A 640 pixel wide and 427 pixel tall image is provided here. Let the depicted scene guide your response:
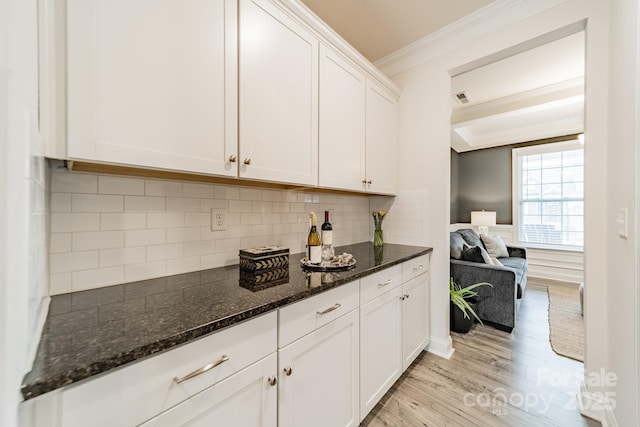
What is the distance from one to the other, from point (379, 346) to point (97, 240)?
59.5 inches

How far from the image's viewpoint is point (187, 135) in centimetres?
100

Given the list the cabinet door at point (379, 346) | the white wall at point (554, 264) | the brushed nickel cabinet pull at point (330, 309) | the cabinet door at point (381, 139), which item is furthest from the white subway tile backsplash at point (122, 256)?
the white wall at point (554, 264)

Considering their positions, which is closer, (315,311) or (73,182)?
(73,182)

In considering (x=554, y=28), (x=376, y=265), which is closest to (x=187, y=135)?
(x=376, y=265)

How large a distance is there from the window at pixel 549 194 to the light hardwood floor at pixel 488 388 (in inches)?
117

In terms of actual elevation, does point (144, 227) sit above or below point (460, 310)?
above

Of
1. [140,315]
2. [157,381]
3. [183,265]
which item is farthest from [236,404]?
[183,265]

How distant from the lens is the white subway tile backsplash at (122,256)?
1041mm

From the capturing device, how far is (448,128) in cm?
212

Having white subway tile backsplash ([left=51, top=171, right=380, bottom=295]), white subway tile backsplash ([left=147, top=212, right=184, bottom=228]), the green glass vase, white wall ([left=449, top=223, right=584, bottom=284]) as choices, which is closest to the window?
white wall ([left=449, top=223, right=584, bottom=284])

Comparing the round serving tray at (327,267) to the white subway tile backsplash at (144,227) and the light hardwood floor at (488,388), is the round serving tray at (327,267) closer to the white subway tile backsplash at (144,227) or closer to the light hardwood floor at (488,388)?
the white subway tile backsplash at (144,227)

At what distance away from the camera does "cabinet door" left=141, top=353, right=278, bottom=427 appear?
2.24ft

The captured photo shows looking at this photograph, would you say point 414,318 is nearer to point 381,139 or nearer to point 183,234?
point 381,139

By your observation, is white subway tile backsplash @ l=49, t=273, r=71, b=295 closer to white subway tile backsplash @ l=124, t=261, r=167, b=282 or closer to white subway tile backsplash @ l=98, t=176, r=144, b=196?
white subway tile backsplash @ l=124, t=261, r=167, b=282
